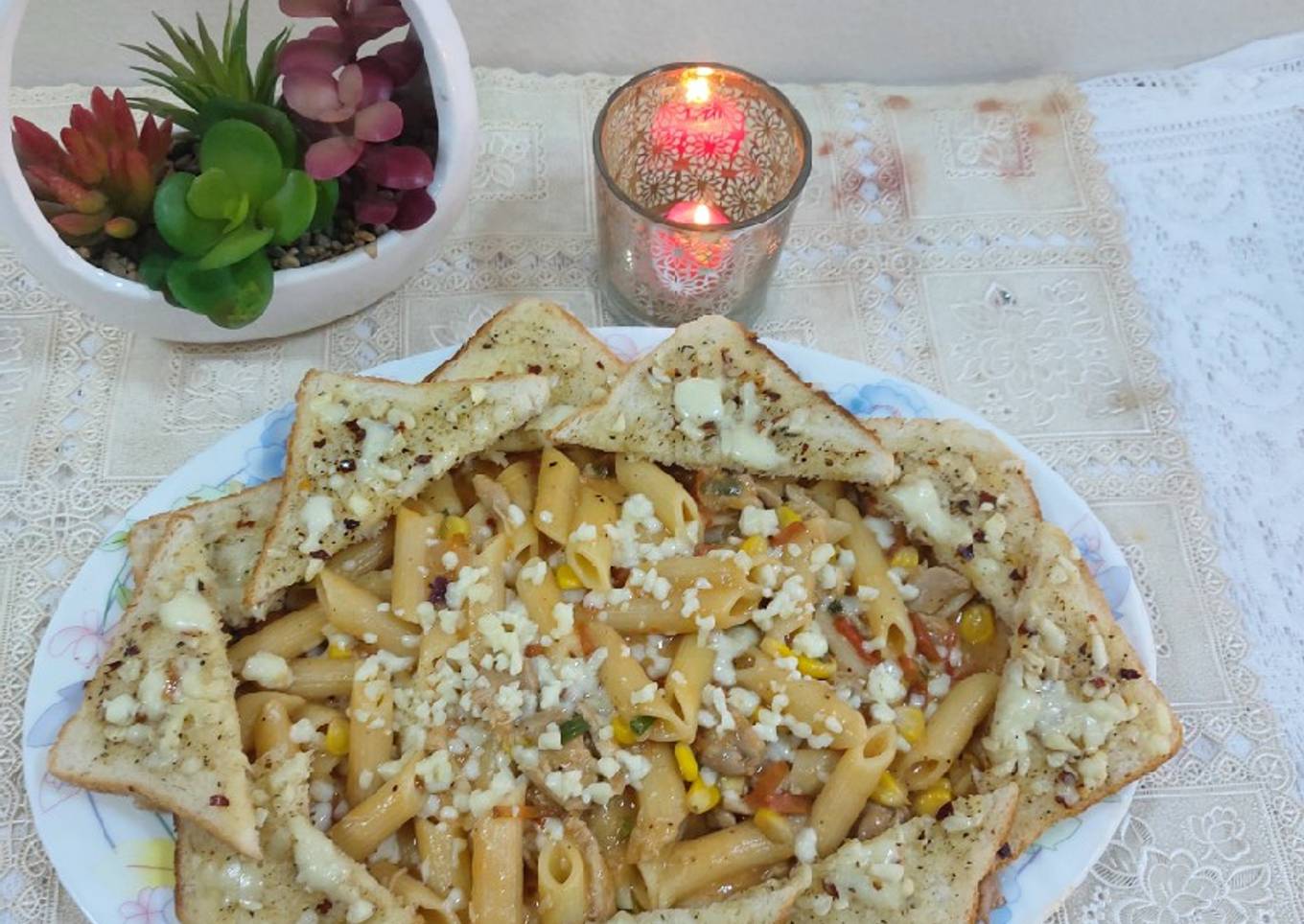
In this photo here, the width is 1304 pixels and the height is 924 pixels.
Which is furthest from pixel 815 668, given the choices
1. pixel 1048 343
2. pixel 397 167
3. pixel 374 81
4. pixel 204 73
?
pixel 204 73

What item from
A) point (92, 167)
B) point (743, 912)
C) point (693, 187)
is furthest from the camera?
point (693, 187)

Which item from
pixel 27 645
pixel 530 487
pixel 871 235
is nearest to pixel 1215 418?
pixel 871 235

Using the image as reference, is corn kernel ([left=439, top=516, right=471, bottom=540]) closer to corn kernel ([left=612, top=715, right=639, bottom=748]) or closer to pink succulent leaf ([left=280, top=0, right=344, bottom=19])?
corn kernel ([left=612, top=715, right=639, bottom=748])

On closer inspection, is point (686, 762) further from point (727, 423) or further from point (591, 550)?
point (727, 423)

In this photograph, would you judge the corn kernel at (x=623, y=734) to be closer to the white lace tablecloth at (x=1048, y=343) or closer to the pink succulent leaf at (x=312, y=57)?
the white lace tablecloth at (x=1048, y=343)

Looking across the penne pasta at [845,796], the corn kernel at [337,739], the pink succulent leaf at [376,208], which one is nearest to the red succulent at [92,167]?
the pink succulent leaf at [376,208]

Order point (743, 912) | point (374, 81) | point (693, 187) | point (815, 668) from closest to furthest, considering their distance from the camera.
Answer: point (743, 912), point (815, 668), point (374, 81), point (693, 187)

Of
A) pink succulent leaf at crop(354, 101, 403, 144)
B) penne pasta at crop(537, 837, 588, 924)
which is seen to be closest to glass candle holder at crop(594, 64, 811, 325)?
pink succulent leaf at crop(354, 101, 403, 144)
